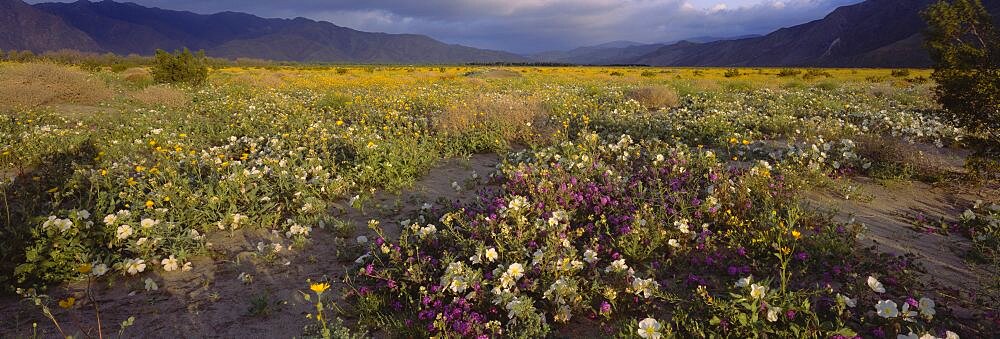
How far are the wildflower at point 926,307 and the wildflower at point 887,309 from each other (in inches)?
6.0

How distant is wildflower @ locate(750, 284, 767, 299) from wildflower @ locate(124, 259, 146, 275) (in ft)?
14.2

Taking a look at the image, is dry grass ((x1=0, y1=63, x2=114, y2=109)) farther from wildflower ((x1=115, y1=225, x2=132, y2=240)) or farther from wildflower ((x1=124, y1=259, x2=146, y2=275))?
wildflower ((x1=124, y1=259, x2=146, y2=275))

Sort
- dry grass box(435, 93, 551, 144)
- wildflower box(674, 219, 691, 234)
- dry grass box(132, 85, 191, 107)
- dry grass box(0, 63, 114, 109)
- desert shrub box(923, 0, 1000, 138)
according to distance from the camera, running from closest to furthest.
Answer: wildflower box(674, 219, 691, 234) → desert shrub box(923, 0, 1000, 138) → dry grass box(435, 93, 551, 144) → dry grass box(0, 63, 114, 109) → dry grass box(132, 85, 191, 107)

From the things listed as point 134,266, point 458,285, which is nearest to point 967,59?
point 458,285

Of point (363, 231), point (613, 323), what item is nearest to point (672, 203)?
point (613, 323)

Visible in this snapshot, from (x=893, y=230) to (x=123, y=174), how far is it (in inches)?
317

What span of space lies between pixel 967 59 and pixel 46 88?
61.3 feet

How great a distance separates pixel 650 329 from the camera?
2.45 metres

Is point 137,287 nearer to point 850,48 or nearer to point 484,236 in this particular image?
point 484,236

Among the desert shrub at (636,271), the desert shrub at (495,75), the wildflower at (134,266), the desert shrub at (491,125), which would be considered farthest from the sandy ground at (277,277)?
the desert shrub at (495,75)

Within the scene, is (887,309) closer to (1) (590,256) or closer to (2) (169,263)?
(1) (590,256)

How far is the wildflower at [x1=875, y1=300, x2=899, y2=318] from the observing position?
96.0 inches

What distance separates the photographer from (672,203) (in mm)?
4242

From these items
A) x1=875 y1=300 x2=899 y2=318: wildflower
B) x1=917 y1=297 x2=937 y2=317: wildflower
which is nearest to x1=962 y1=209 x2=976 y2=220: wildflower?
x1=917 y1=297 x2=937 y2=317: wildflower
